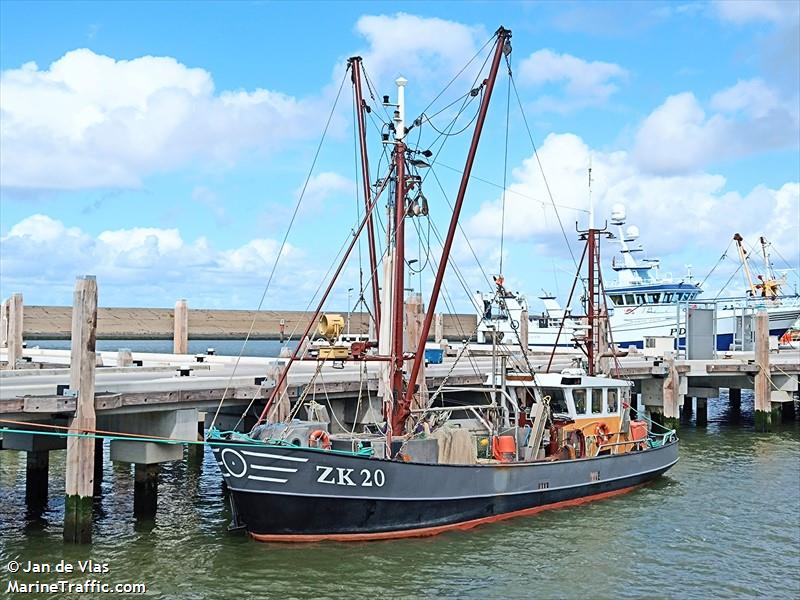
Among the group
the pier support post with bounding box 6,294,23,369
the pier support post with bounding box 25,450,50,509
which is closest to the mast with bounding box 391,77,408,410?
the pier support post with bounding box 25,450,50,509

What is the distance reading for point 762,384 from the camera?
33406 millimetres

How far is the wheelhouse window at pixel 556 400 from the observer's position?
68.2 ft

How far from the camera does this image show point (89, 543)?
1521 centimetres

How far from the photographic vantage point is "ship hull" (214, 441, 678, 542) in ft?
50.4

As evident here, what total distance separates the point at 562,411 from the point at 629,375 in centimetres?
1199

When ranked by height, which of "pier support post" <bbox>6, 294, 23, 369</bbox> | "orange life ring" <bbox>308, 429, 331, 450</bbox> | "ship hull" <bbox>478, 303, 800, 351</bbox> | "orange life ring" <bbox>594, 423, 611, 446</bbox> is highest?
"ship hull" <bbox>478, 303, 800, 351</bbox>

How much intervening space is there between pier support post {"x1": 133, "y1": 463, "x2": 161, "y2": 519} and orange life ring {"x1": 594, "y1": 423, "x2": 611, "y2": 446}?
10.6 m

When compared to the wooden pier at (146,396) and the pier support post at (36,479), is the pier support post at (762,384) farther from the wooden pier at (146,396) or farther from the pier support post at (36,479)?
the pier support post at (36,479)

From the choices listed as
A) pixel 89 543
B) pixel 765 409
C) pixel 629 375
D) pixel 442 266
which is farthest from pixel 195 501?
pixel 765 409

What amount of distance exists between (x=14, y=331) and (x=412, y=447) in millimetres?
16821

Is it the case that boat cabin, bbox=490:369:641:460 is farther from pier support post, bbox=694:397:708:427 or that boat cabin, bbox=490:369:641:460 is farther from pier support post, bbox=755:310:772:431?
pier support post, bbox=694:397:708:427

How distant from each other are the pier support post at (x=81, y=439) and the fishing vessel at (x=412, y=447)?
2.25 metres

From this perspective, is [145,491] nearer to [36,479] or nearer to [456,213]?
[36,479]

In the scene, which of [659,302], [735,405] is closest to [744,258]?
[659,302]
